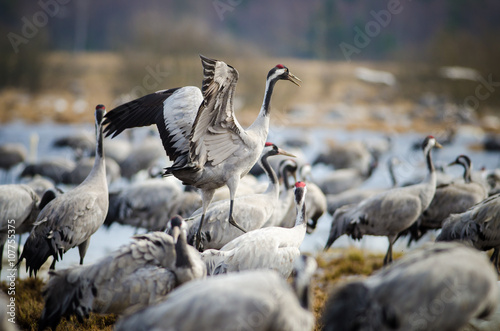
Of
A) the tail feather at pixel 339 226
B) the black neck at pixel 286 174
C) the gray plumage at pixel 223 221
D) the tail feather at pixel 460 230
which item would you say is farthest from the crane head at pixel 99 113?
the tail feather at pixel 460 230

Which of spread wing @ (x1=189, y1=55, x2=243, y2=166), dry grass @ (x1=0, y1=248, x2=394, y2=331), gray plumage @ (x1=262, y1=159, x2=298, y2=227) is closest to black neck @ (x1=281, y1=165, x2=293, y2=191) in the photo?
gray plumage @ (x1=262, y1=159, x2=298, y2=227)

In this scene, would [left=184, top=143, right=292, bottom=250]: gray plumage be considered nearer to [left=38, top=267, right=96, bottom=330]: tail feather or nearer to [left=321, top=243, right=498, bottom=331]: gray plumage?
[left=38, top=267, right=96, bottom=330]: tail feather

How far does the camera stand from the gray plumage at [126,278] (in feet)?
10.2

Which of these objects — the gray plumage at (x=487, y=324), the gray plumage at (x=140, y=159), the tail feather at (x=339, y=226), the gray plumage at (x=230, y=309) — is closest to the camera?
the gray plumage at (x=230, y=309)

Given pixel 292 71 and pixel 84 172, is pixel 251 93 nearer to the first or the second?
pixel 292 71

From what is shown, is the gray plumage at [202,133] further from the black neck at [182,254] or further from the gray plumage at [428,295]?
the gray plumage at [428,295]

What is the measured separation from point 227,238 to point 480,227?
2238 mm

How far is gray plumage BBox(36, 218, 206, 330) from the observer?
3.10 m

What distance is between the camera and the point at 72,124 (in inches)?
870

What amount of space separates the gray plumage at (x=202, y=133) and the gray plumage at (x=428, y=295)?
75.0 inches

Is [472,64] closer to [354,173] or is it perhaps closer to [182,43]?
[182,43]

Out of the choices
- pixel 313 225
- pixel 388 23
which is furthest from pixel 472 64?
pixel 313 225

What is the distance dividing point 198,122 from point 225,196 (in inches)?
82.0

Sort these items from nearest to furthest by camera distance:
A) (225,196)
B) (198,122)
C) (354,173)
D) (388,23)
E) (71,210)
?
(198,122)
(71,210)
(225,196)
(354,173)
(388,23)
